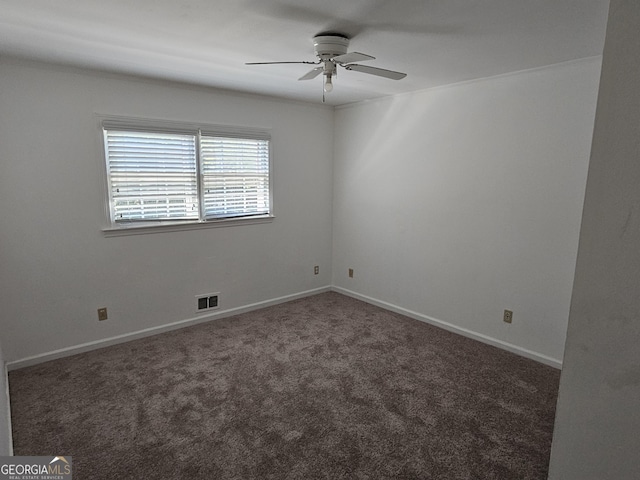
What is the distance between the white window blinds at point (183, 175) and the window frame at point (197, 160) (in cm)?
2

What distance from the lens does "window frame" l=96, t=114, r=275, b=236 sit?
328 cm

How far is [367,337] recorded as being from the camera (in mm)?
3703

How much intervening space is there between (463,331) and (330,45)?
9.60 ft

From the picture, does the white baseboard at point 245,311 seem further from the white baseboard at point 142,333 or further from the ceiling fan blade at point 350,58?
the ceiling fan blade at point 350,58

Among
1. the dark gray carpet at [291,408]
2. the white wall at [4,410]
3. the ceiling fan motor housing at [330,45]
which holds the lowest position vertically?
the dark gray carpet at [291,408]

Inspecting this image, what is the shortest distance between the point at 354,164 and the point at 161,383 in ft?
10.5

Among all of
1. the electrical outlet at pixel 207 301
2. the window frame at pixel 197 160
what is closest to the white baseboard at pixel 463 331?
the window frame at pixel 197 160

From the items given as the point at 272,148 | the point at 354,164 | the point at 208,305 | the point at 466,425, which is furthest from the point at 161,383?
the point at 354,164

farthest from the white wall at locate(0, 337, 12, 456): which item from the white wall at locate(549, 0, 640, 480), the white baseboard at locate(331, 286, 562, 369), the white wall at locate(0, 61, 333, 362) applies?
the white baseboard at locate(331, 286, 562, 369)

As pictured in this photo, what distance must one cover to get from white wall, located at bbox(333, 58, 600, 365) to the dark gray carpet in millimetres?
485

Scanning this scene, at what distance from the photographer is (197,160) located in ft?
12.5

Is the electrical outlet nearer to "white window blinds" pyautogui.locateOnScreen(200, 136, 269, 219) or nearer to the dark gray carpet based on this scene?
the dark gray carpet

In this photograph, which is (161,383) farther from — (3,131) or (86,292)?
(3,131)

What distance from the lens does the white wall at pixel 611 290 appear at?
0.68 metres
